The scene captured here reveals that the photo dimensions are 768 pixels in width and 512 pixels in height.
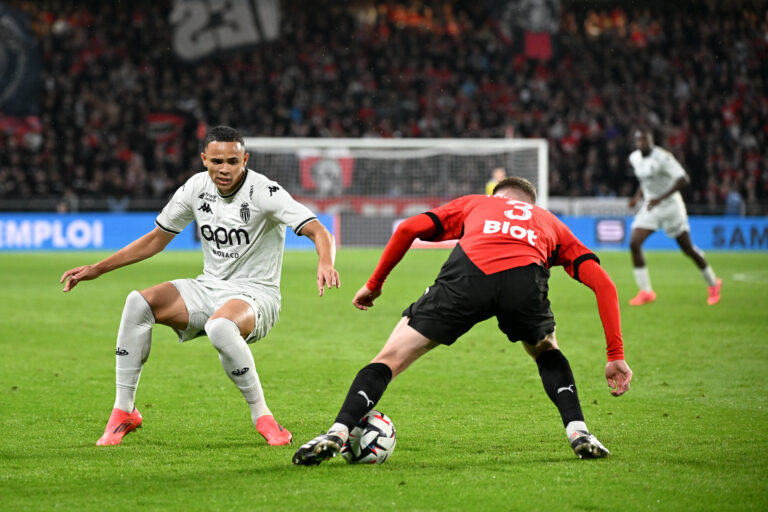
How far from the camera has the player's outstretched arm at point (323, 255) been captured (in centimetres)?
477

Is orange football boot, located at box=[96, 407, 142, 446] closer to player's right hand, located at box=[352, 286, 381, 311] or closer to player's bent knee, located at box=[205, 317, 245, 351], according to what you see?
player's bent knee, located at box=[205, 317, 245, 351]

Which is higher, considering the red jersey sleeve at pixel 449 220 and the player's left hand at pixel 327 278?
the red jersey sleeve at pixel 449 220

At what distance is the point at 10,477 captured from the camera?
4379 millimetres

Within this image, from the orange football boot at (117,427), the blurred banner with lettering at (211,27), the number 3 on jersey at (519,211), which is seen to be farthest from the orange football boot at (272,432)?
the blurred banner with lettering at (211,27)

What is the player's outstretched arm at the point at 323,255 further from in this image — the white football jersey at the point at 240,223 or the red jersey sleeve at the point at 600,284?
the red jersey sleeve at the point at 600,284

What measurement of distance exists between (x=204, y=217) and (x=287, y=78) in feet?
92.0

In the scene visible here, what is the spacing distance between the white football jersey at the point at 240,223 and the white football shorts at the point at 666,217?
863 cm

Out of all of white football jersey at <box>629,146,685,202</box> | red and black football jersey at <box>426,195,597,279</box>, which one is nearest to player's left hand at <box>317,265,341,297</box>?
red and black football jersey at <box>426,195,597,279</box>

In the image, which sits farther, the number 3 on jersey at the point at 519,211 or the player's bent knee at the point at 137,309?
the player's bent knee at the point at 137,309

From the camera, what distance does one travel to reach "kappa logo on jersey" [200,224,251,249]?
5.45 m

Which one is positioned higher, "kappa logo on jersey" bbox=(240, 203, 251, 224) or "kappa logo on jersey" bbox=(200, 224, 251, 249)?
"kappa logo on jersey" bbox=(240, 203, 251, 224)

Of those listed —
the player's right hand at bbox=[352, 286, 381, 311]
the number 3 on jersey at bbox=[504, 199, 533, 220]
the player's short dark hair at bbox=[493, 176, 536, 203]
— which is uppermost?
the player's short dark hair at bbox=[493, 176, 536, 203]

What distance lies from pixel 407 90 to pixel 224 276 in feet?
92.9

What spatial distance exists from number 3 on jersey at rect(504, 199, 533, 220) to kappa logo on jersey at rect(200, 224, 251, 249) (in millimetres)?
1554
